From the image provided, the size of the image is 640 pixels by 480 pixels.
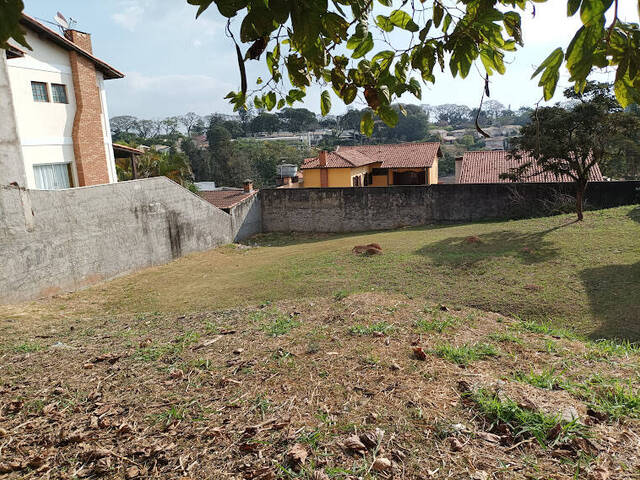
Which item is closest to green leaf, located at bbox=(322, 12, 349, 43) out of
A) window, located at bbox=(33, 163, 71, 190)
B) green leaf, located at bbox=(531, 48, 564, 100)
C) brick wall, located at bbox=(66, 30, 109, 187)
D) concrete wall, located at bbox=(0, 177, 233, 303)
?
green leaf, located at bbox=(531, 48, 564, 100)

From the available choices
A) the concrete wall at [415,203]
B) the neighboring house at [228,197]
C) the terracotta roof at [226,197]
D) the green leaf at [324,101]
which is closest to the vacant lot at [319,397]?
the green leaf at [324,101]

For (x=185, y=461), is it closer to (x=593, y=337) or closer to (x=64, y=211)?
(x=593, y=337)

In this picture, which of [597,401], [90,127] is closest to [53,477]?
[597,401]

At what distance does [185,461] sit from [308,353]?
1.50m

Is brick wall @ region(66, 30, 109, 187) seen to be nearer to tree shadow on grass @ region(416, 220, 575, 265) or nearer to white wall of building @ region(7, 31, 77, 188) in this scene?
white wall of building @ region(7, 31, 77, 188)

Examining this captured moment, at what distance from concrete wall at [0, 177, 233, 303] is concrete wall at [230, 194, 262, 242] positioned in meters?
2.52

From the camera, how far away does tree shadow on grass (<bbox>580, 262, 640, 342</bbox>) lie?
695 cm

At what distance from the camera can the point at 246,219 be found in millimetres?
20641

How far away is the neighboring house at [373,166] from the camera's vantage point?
26844 mm

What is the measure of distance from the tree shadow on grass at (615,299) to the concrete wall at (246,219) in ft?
44.4

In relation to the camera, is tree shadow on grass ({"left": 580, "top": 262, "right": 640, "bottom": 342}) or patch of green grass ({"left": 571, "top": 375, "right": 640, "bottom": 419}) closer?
patch of green grass ({"left": 571, "top": 375, "right": 640, "bottom": 419})

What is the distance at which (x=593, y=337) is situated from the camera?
6797 millimetres

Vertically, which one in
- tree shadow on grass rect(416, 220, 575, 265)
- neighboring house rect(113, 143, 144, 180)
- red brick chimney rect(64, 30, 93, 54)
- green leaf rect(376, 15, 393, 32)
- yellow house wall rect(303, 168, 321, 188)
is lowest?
tree shadow on grass rect(416, 220, 575, 265)

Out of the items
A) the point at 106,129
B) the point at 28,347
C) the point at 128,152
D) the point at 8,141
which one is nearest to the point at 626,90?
the point at 28,347
